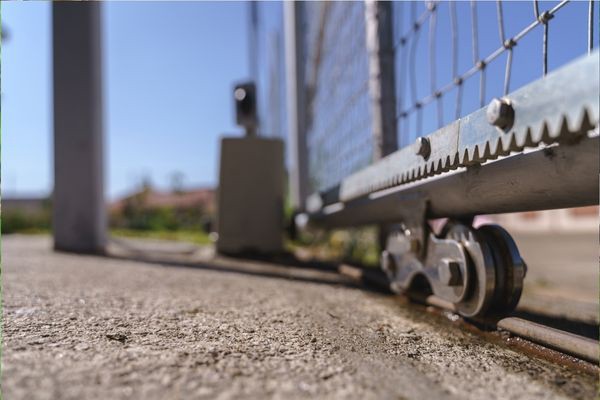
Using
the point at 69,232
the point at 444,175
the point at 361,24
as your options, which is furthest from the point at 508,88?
the point at 69,232

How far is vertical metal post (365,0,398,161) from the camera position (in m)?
1.87

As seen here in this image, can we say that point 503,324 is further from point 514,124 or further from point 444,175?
point 514,124

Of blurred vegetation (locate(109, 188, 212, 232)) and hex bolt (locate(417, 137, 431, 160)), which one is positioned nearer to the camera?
hex bolt (locate(417, 137, 431, 160))

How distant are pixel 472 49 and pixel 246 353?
1.02 m

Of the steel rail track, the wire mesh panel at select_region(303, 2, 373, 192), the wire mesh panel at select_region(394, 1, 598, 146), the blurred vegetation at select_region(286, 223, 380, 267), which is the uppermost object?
the wire mesh panel at select_region(303, 2, 373, 192)

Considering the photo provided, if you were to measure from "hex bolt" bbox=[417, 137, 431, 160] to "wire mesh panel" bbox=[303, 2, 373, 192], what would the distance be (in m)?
1.38

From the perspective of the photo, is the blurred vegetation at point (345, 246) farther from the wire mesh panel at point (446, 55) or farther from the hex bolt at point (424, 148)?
the hex bolt at point (424, 148)

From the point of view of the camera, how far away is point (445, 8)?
4.49ft

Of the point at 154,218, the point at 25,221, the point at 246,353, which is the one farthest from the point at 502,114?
the point at 154,218

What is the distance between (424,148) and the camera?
3.24 ft

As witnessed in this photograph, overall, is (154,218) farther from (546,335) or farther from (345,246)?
(546,335)

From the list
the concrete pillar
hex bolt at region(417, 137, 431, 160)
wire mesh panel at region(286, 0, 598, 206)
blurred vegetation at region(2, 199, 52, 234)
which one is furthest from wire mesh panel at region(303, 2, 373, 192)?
blurred vegetation at region(2, 199, 52, 234)

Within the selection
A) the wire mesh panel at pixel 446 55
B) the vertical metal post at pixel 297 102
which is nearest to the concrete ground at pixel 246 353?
the wire mesh panel at pixel 446 55

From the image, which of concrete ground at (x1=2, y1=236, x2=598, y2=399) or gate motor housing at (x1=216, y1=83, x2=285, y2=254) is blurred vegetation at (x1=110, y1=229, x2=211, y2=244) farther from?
concrete ground at (x1=2, y1=236, x2=598, y2=399)
